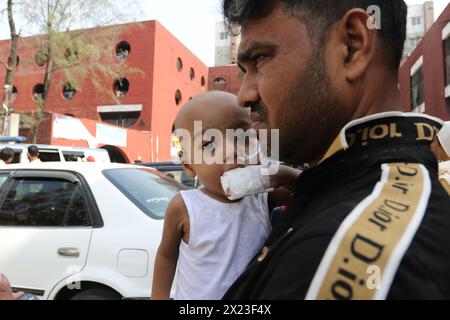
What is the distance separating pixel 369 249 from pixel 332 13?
55 centimetres

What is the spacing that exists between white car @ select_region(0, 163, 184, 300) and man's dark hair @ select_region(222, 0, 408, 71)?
182cm

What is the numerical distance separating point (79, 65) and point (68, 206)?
14867 mm

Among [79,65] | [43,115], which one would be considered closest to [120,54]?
[79,65]

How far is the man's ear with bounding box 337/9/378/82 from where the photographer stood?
825mm

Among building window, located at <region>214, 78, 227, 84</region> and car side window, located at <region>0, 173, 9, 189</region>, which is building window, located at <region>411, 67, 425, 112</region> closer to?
building window, located at <region>214, 78, 227, 84</region>

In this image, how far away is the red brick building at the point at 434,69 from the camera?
49.6ft

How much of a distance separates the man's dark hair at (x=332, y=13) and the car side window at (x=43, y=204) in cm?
220

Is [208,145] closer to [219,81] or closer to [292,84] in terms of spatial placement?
[292,84]

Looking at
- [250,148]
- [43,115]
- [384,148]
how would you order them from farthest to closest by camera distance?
1. [43,115]
2. [250,148]
3. [384,148]

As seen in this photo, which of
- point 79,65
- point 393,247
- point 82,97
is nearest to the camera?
point 393,247

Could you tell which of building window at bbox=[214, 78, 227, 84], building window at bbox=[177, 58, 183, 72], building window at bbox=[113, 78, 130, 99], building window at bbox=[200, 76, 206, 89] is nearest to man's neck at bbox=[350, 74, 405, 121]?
building window at bbox=[113, 78, 130, 99]

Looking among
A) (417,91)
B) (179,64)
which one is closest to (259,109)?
(417,91)
